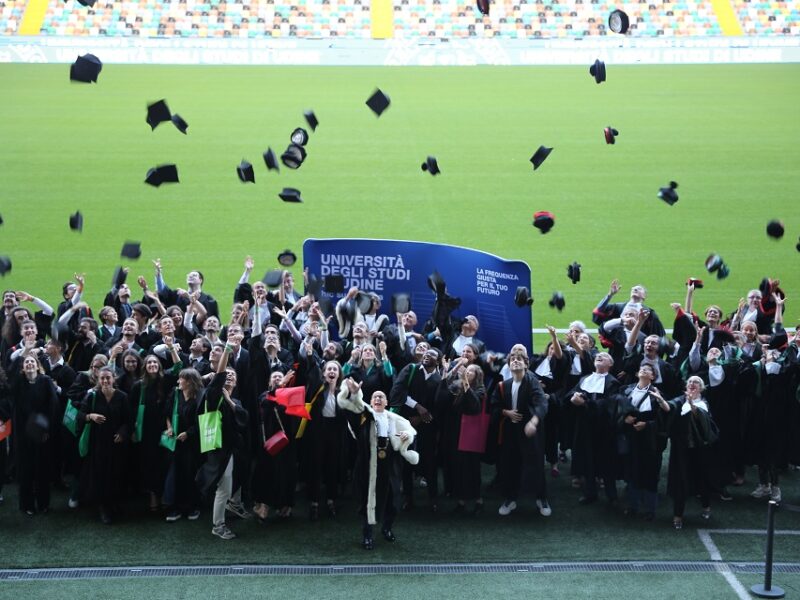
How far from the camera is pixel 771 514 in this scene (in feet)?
25.3

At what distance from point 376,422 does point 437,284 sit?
290 cm

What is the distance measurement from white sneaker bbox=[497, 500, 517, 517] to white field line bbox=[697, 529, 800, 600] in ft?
4.69

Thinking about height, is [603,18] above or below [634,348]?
above

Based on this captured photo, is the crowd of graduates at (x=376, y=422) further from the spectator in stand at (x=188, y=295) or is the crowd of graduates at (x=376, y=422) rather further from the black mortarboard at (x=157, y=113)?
the black mortarboard at (x=157, y=113)

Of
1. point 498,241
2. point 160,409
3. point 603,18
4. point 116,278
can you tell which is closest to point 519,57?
point 603,18

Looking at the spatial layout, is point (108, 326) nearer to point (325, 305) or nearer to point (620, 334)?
point (325, 305)

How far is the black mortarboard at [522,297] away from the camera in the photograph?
1083cm

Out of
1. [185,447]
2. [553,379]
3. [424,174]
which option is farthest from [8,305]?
[424,174]

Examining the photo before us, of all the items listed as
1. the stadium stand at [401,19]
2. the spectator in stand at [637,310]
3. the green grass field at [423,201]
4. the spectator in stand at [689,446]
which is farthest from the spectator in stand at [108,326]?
the stadium stand at [401,19]

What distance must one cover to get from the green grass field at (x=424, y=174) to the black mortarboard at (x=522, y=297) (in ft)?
18.1

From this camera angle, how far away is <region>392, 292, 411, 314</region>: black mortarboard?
1159cm

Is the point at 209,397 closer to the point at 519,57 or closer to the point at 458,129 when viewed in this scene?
the point at 458,129

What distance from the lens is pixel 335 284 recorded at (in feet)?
39.1

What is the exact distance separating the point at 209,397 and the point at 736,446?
432 centimetres
